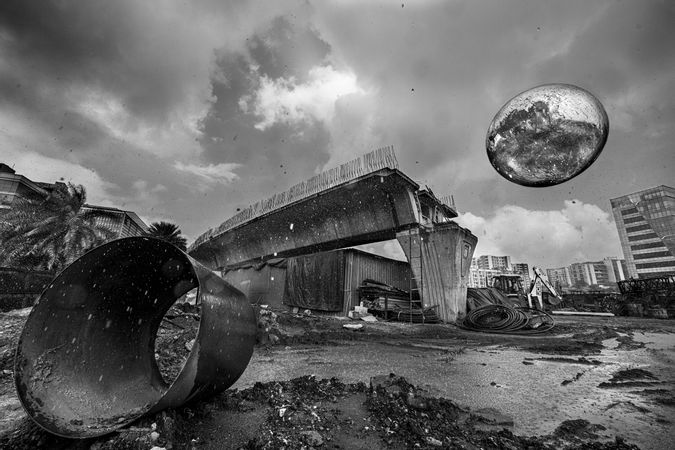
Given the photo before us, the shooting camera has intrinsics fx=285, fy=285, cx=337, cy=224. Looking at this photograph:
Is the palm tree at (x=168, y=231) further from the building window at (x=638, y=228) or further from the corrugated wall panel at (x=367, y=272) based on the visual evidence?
the building window at (x=638, y=228)

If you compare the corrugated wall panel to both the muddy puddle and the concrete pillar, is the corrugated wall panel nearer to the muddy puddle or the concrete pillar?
the concrete pillar

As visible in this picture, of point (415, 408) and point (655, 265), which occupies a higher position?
point (655, 265)

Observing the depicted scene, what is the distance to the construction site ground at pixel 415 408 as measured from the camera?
1.95m

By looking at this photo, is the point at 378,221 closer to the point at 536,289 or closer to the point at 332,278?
the point at 332,278

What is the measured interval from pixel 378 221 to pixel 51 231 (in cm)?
1890

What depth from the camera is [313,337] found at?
753 centimetres

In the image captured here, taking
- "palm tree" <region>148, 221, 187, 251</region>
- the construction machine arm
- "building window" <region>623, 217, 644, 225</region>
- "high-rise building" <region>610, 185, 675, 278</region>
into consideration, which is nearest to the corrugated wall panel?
the construction machine arm

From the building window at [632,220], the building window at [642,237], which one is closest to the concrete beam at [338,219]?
the building window at [642,237]

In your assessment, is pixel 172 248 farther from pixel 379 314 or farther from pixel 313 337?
pixel 379 314

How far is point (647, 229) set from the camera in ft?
229

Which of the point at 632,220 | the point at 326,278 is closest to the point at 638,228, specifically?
the point at 632,220

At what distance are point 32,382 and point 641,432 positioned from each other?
4662 mm

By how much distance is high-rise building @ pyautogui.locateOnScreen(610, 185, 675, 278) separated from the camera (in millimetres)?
64875

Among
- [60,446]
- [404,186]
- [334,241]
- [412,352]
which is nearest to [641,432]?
[412,352]
